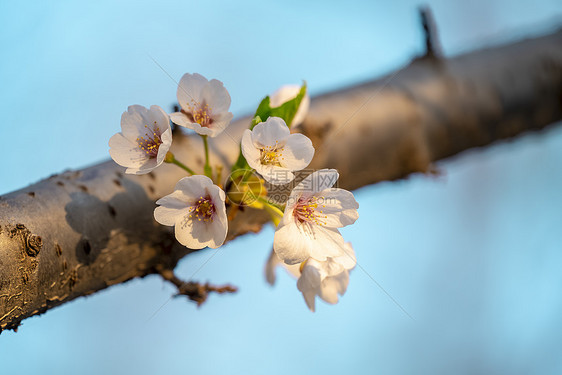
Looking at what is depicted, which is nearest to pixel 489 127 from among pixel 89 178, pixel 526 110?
pixel 526 110

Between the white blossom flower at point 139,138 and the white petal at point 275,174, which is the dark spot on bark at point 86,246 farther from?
the white petal at point 275,174

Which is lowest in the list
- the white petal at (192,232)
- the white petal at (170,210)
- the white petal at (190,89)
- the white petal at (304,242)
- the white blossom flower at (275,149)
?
the white petal at (304,242)

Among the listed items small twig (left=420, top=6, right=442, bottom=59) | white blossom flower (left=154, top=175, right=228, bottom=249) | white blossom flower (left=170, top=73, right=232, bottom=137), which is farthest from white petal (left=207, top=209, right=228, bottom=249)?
small twig (left=420, top=6, right=442, bottom=59)

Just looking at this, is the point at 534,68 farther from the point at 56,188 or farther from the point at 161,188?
the point at 56,188

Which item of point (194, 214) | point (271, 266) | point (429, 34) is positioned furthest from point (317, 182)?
point (429, 34)

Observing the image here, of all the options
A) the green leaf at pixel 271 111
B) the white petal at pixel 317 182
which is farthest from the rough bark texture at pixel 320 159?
the white petal at pixel 317 182
